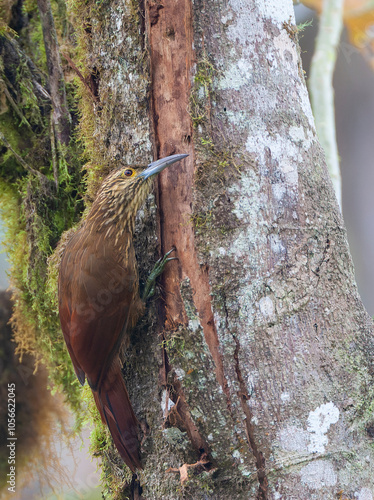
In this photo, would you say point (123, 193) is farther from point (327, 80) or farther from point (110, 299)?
point (327, 80)

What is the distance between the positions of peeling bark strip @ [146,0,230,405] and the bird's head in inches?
2.3

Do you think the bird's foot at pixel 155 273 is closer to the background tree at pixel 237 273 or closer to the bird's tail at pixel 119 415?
the background tree at pixel 237 273

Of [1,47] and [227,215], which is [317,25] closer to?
[1,47]

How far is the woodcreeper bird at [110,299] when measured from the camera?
168 cm

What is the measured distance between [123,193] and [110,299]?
46cm

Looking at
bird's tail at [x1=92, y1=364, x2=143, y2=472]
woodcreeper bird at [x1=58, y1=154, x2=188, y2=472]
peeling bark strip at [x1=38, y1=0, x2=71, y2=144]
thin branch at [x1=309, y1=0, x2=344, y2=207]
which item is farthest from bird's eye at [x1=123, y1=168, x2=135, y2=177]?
thin branch at [x1=309, y1=0, x2=344, y2=207]

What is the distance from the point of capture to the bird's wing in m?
1.77

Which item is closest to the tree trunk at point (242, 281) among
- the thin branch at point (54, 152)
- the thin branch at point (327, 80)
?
the thin branch at point (54, 152)

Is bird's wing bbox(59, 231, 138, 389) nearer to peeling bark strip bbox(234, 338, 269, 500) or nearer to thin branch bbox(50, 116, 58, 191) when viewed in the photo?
peeling bark strip bbox(234, 338, 269, 500)

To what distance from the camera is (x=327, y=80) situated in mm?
3234

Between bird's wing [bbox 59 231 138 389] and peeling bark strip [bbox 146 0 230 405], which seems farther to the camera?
bird's wing [bbox 59 231 138 389]

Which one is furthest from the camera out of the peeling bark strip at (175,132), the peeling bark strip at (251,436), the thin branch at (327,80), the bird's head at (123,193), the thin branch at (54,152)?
the thin branch at (327,80)

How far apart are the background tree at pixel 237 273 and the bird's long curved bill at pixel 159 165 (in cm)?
5

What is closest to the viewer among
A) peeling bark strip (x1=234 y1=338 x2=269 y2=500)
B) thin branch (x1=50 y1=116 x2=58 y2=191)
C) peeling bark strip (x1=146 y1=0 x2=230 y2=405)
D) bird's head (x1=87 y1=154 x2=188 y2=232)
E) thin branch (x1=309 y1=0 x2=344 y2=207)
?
peeling bark strip (x1=234 y1=338 x2=269 y2=500)
